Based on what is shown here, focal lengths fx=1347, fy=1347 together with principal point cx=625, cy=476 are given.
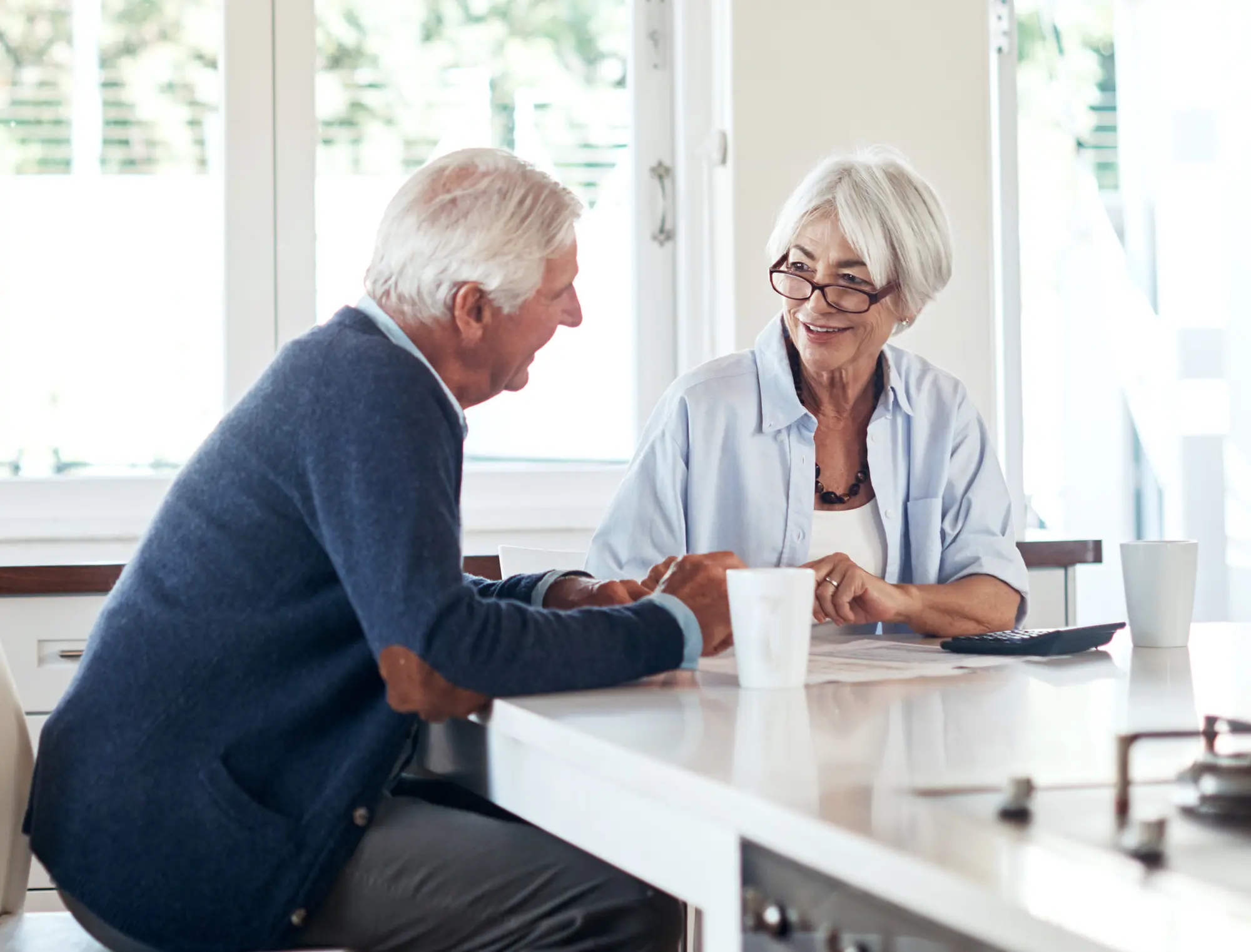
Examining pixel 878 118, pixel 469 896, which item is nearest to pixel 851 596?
pixel 469 896

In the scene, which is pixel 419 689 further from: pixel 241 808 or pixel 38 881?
pixel 38 881

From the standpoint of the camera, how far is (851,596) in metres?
1.44

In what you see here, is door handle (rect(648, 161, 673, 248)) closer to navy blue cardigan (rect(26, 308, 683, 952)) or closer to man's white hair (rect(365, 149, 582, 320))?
man's white hair (rect(365, 149, 582, 320))

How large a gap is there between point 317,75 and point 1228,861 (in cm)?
254

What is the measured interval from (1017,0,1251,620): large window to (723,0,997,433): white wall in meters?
0.31

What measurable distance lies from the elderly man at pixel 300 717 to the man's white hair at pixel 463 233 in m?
0.08

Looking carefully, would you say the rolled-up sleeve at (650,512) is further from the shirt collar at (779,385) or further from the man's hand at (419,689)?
the man's hand at (419,689)

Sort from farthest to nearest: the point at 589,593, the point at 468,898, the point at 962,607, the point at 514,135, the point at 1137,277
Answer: the point at 1137,277
the point at 514,135
the point at 962,607
the point at 589,593
the point at 468,898

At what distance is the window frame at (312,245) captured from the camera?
8.70 feet

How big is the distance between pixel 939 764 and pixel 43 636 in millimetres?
1744

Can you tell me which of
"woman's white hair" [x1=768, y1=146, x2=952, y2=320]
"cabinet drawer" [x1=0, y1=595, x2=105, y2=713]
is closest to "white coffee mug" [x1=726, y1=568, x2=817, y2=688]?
"woman's white hair" [x1=768, y1=146, x2=952, y2=320]

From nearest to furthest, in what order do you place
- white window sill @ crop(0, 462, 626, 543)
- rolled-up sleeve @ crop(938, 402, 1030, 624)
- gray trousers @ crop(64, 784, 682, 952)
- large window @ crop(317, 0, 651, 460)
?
1. gray trousers @ crop(64, 784, 682, 952)
2. rolled-up sleeve @ crop(938, 402, 1030, 624)
3. white window sill @ crop(0, 462, 626, 543)
4. large window @ crop(317, 0, 651, 460)

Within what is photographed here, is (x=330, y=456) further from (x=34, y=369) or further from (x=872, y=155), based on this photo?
(x=34, y=369)

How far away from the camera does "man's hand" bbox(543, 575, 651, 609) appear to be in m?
1.32
